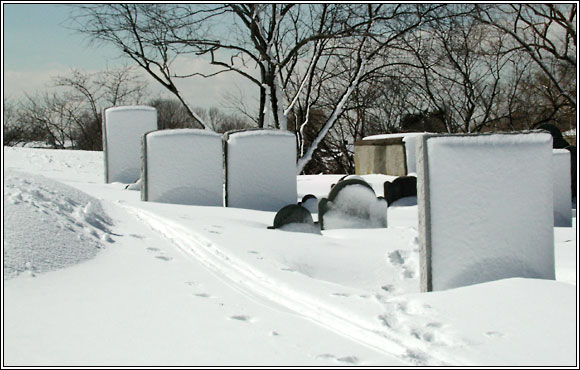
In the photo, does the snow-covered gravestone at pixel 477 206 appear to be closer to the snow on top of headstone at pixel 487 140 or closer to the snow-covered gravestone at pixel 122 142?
the snow on top of headstone at pixel 487 140

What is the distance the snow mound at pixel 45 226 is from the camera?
4.11 metres

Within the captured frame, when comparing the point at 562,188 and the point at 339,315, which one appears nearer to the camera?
the point at 339,315

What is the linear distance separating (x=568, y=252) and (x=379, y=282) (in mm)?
2204

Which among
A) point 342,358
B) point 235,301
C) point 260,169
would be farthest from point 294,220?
point 342,358

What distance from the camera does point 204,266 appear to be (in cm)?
462

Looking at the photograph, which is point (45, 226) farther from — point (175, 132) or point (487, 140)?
point (175, 132)

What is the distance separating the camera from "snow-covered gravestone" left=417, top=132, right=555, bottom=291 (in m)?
4.50

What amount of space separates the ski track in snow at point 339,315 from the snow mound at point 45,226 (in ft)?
2.98

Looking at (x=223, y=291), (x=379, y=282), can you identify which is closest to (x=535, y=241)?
(x=379, y=282)

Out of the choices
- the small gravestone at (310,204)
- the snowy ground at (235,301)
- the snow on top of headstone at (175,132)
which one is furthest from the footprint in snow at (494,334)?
the snow on top of headstone at (175,132)

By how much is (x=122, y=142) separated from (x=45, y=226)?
8.27 meters

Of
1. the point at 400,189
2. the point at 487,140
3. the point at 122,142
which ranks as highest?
the point at 122,142

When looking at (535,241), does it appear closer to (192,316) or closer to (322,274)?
(322,274)

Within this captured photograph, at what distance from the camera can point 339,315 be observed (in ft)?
11.4
